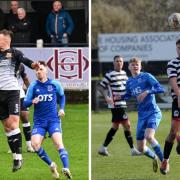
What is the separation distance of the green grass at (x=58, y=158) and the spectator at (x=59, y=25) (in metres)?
3.75

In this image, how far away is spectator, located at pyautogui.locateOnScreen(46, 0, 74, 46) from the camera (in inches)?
773

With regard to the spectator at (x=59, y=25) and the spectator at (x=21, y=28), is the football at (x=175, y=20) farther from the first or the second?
the spectator at (x=21, y=28)

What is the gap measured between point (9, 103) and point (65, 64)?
876cm

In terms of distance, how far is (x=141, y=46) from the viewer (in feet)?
121

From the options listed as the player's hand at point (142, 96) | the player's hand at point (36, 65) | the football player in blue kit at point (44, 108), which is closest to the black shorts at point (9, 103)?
the football player in blue kit at point (44, 108)

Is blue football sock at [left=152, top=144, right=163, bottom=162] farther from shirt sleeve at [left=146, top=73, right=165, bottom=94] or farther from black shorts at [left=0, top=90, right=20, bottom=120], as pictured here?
black shorts at [left=0, top=90, right=20, bottom=120]

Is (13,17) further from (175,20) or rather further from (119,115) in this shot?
(175,20)

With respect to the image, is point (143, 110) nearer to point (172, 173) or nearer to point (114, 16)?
point (172, 173)

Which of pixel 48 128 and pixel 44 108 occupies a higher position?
pixel 44 108

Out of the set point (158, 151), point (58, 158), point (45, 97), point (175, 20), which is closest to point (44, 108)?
point (45, 97)

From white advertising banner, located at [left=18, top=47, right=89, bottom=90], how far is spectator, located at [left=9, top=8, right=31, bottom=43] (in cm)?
64

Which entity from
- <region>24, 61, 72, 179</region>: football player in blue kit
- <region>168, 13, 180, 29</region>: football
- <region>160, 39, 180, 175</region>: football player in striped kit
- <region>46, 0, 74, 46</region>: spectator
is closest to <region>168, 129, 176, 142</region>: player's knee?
<region>160, 39, 180, 175</region>: football player in striped kit

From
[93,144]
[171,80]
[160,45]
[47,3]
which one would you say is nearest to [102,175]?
[171,80]

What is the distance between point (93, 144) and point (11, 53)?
502cm
